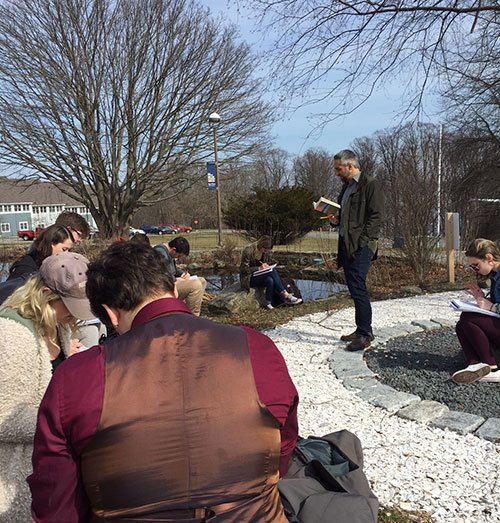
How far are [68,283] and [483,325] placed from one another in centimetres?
295

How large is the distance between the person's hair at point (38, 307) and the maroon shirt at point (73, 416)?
2.93ft

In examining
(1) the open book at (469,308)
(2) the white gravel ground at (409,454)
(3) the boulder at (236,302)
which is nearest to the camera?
(2) the white gravel ground at (409,454)

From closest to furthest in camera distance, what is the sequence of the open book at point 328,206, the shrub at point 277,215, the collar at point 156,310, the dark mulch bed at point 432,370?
the collar at point 156,310, the dark mulch bed at point 432,370, the open book at point 328,206, the shrub at point 277,215

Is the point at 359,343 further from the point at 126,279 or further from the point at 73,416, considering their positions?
the point at 73,416

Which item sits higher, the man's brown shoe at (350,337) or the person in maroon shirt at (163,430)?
the person in maroon shirt at (163,430)

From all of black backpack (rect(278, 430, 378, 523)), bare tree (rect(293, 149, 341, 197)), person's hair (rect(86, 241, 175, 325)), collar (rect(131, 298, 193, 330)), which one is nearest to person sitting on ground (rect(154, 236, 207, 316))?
black backpack (rect(278, 430, 378, 523))

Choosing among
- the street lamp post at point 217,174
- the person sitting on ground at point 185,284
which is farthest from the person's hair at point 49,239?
the street lamp post at point 217,174

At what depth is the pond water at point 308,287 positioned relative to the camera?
996cm

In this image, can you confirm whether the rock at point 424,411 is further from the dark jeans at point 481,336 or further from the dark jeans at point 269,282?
the dark jeans at point 269,282

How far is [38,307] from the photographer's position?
2180 mm

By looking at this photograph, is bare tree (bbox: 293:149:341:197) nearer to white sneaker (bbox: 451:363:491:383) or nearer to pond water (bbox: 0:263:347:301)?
pond water (bbox: 0:263:347:301)

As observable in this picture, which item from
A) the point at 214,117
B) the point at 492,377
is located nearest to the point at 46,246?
the point at 492,377

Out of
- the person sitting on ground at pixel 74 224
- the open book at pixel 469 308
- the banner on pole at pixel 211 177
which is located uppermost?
the banner on pole at pixel 211 177

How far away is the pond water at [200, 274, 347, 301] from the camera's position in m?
9.96
